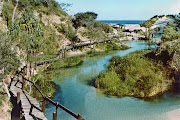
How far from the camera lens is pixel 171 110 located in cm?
1404

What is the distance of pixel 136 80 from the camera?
17.8m

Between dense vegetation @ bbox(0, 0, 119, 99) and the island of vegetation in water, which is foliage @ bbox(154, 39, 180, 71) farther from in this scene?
dense vegetation @ bbox(0, 0, 119, 99)

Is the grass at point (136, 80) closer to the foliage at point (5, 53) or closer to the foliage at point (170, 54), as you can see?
the foliage at point (170, 54)

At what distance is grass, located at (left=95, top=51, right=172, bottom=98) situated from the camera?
16828mm

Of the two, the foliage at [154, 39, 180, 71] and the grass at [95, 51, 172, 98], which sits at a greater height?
the foliage at [154, 39, 180, 71]

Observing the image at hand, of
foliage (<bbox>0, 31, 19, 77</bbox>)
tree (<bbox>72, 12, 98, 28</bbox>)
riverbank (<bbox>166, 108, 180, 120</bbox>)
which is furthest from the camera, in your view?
tree (<bbox>72, 12, 98, 28</bbox>)

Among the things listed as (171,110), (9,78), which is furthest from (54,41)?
(171,110)

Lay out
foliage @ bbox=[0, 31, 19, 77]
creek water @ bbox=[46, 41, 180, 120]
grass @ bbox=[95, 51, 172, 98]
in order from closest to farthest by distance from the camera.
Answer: foliage @ bbox=[0, 31, 19, 77]
creek water @ bbox=[46, 41, 180, 120]
grass @ bbox=[95, 51, 172, 98]

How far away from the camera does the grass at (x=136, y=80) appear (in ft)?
55.2

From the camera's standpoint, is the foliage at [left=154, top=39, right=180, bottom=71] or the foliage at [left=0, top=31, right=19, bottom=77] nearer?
the foliage at [left=0, top=31, right=19, bottom=77]

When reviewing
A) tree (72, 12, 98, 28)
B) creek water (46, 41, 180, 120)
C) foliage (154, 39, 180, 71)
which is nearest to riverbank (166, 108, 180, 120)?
creek water (46, 41, 180, 120)

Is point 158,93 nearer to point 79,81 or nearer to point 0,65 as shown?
point 79,81

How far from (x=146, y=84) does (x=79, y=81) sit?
780 centimetres

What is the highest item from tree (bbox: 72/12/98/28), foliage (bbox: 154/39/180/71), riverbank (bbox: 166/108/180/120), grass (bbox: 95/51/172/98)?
tree (bbox: 72/12/98/28)
